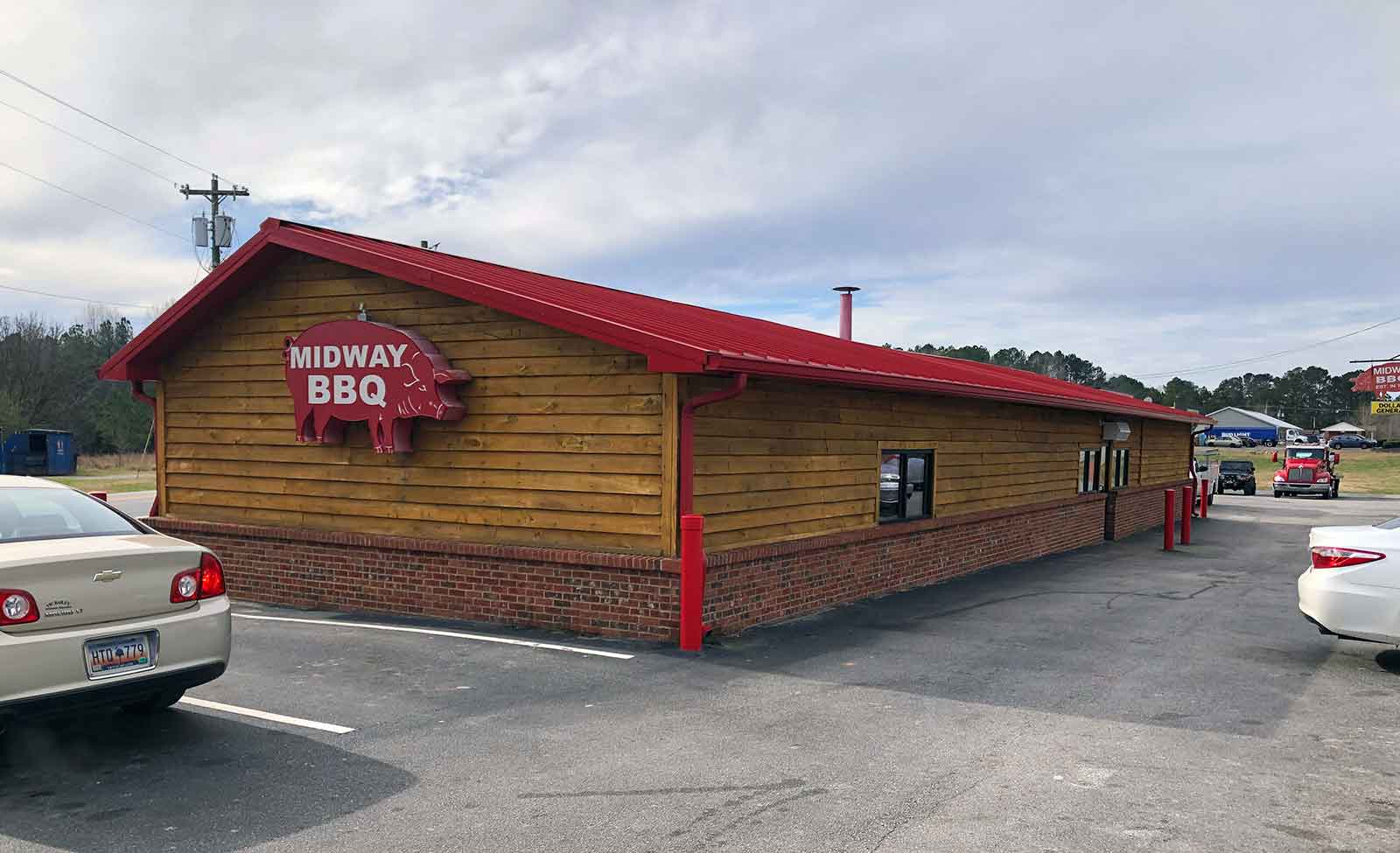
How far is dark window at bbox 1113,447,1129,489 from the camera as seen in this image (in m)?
20.9

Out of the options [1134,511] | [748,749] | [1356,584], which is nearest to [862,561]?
[1356,584]

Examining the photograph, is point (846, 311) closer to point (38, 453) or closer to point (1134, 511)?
point (1134, 511)

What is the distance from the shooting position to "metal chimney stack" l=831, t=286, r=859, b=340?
23000 mm

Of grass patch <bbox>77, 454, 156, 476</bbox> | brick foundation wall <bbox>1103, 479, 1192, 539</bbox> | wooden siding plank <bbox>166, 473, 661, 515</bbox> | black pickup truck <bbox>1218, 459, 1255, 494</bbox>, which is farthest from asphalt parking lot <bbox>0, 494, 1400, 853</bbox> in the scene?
grass patch <bbox>77, 454, 156, 476</bbox>

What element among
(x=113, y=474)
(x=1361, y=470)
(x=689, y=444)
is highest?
(x=689, y=444)

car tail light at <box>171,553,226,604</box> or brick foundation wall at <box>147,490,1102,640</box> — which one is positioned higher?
car tail light at <box>171,553,226,604</box>

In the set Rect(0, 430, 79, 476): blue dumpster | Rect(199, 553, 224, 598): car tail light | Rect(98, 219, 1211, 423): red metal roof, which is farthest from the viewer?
Rect(0, 430, 79, 476): blue dumpster

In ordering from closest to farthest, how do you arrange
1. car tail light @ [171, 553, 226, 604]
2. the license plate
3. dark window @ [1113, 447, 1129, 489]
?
the license plate, car tail light @ [171, 553, 226, 604], dark window @ [1113, 447, 1129, 489]

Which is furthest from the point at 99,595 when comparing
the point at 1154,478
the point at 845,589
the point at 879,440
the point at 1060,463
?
the point at 1154,478

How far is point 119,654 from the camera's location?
16.7 ft

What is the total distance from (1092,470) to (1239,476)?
2629cm

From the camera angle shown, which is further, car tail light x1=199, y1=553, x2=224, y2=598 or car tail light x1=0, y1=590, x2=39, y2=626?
car tail light x1=199, y1=553, x2=224, y2=598

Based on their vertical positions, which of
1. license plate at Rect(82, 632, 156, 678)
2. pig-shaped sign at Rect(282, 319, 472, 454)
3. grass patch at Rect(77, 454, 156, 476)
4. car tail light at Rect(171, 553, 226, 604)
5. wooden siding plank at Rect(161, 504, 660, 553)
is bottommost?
grass patch at Rect(77, 454, 156, 476)

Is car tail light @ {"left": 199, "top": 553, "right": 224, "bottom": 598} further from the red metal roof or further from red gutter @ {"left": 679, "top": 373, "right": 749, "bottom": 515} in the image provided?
red gutter @ {"left": 679, "top": 373, "right": 749, "bottom": 515}
